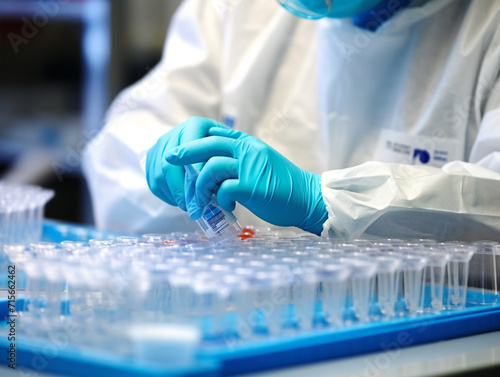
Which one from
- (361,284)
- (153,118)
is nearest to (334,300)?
(361,284)

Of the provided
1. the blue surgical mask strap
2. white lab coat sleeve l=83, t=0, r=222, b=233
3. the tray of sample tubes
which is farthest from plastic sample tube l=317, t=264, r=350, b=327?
the blue surgical mask strap

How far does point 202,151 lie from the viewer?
134cm

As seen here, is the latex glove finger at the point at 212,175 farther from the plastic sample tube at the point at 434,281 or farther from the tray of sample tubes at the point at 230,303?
the plastic sample tube at the point at 434,281

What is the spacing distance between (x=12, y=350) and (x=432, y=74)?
4.60 feet

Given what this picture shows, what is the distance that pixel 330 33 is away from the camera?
6.21 ft

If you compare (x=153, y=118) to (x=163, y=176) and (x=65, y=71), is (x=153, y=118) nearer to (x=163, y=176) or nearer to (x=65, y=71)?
(x=163, y=176)

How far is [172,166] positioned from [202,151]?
17 cm

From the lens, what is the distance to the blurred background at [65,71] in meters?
4.01

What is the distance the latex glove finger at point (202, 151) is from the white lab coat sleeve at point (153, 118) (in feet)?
1.68

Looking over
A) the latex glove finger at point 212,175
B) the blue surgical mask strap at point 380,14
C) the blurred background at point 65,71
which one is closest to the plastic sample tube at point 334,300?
the latex glove finger at point 212,175

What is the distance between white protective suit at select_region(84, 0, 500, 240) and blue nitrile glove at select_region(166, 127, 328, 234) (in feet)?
0.19

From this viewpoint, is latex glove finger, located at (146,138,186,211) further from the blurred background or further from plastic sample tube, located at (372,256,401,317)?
the blurred background

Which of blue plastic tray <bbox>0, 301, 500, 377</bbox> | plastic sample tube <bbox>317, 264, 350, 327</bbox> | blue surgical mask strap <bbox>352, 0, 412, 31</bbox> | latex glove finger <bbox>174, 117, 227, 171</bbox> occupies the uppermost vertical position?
blue surgical mask strap <bbox>352, 0, 412, 31</bbox>

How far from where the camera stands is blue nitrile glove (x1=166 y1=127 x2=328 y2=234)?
1312 mm
